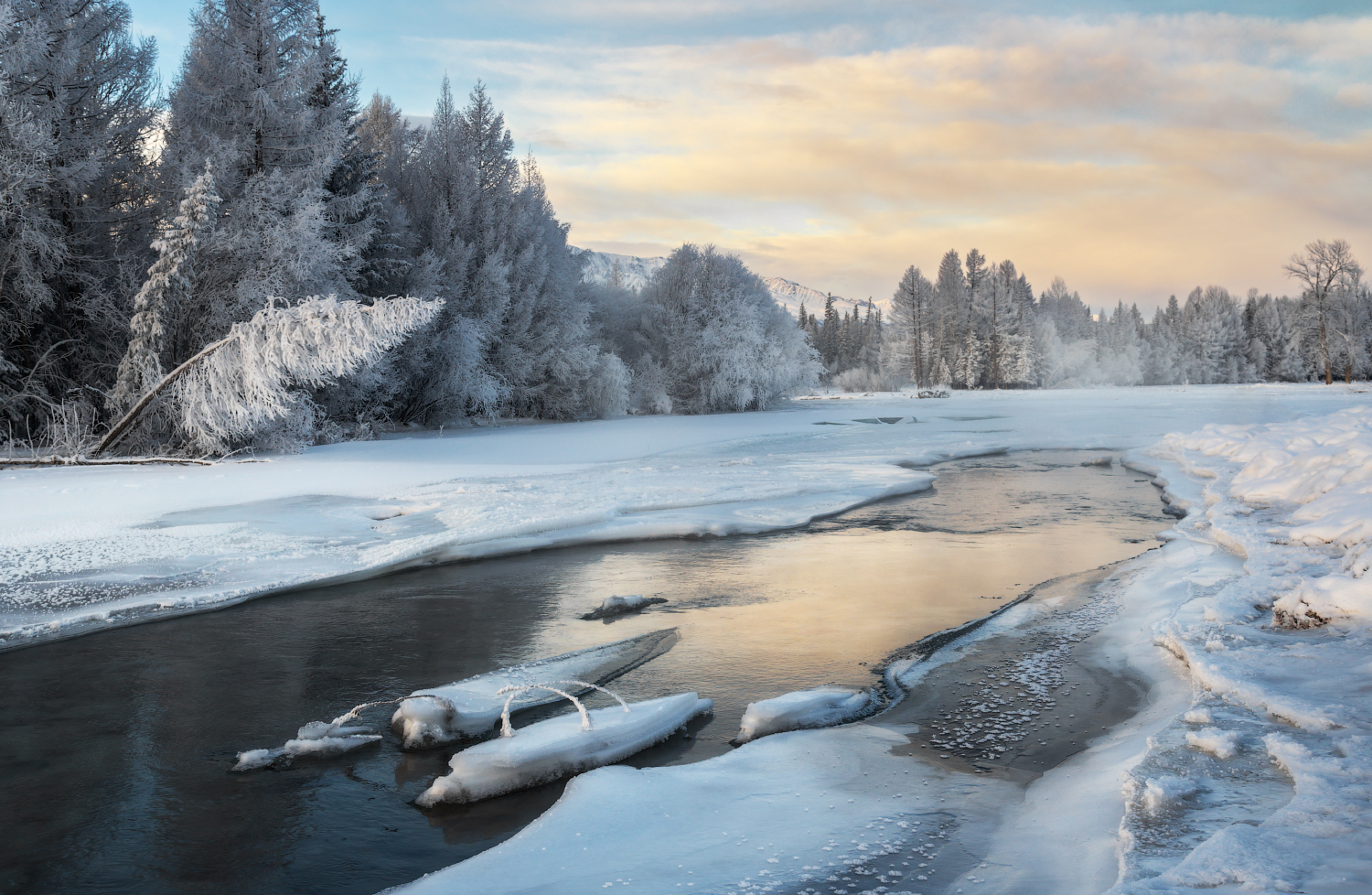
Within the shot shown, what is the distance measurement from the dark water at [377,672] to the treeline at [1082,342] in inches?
2454

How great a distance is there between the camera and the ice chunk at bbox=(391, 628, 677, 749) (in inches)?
181

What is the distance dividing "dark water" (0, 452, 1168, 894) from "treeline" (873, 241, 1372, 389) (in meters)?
62.3

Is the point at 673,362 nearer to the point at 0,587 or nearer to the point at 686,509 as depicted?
the point at 686,509

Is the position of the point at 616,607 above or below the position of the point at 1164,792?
below

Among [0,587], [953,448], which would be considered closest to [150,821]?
[0,587]

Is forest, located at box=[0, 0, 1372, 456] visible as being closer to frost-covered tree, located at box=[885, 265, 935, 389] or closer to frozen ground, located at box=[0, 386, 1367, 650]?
frozen ground, located at box=[0, 386, 1367, 650]

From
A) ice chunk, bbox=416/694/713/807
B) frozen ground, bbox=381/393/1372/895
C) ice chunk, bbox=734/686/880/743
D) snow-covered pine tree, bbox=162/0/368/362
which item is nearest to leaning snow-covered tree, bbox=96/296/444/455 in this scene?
snow-covered pine tree, bbox=162/0/368/362

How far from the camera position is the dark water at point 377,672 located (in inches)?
141

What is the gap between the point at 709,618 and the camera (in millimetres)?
6805

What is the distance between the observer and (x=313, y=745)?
445 centimetres

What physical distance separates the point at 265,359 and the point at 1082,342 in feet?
279

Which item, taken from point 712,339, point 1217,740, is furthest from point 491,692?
point 712,339

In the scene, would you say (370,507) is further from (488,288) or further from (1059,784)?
(488,288)

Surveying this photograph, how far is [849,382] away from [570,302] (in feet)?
147
